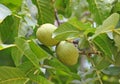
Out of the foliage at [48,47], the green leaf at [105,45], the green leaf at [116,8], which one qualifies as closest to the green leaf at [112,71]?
the foliage at [48,47]

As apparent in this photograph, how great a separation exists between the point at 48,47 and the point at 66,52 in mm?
79

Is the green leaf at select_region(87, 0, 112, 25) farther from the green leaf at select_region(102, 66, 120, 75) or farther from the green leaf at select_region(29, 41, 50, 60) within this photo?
the green leaf at select_region(29, 41, 50, 60)

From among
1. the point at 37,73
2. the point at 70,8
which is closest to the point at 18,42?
the point at 37,73

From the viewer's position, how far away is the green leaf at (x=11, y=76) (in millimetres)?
1225

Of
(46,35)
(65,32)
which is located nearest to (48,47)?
(46,35)

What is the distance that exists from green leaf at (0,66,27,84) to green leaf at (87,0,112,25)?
0.40 m

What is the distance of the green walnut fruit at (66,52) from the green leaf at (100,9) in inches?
6.4

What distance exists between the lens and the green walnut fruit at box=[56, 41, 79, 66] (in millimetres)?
1345

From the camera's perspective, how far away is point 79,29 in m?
1.25

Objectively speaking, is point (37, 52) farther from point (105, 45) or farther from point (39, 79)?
point (105, 45)

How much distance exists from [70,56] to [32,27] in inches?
9.0

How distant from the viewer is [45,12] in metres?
1.47

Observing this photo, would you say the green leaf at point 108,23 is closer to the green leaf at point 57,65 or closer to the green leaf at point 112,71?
the green leaf at point 57,65

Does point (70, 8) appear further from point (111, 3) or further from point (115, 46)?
point (115, 46)
